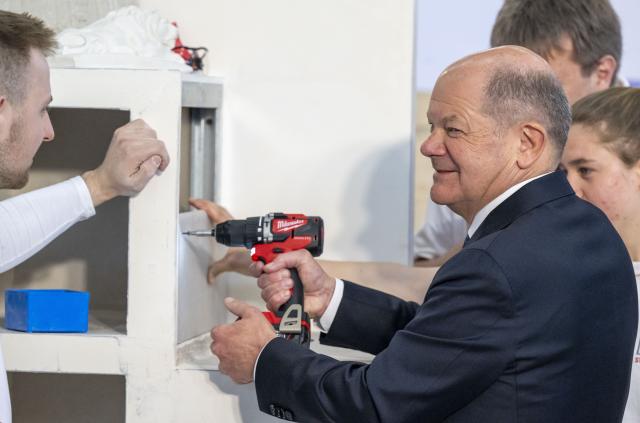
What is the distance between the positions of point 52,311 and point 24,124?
1.61ft

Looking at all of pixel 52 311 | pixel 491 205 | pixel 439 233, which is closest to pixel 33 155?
pixel 52 311

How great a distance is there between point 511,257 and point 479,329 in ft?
0.40

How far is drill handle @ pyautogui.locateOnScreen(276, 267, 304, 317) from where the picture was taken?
75.9 inches

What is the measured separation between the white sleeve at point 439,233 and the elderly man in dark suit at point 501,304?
998 millimetres

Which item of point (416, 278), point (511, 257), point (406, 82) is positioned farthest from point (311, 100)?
point (511, 257)

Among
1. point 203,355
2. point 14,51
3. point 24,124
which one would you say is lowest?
point 203,355

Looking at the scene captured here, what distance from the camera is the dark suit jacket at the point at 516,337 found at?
1.45 meters

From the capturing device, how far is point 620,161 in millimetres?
1972

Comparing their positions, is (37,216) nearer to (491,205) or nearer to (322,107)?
(322,107)

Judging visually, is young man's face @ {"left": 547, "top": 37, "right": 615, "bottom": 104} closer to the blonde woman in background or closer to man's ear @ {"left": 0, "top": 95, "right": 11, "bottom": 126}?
the blonde woman in background

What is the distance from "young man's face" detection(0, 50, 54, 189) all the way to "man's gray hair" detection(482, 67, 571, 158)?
2.68ft

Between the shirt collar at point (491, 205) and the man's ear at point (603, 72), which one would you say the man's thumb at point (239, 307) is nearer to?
the shirt collar at point (491, 205)

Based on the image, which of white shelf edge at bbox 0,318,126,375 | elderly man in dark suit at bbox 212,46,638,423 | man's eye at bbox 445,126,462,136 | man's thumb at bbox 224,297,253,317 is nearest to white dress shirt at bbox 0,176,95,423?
white shelf edge at bbox 0,318,126,375

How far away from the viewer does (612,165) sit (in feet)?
6.47
